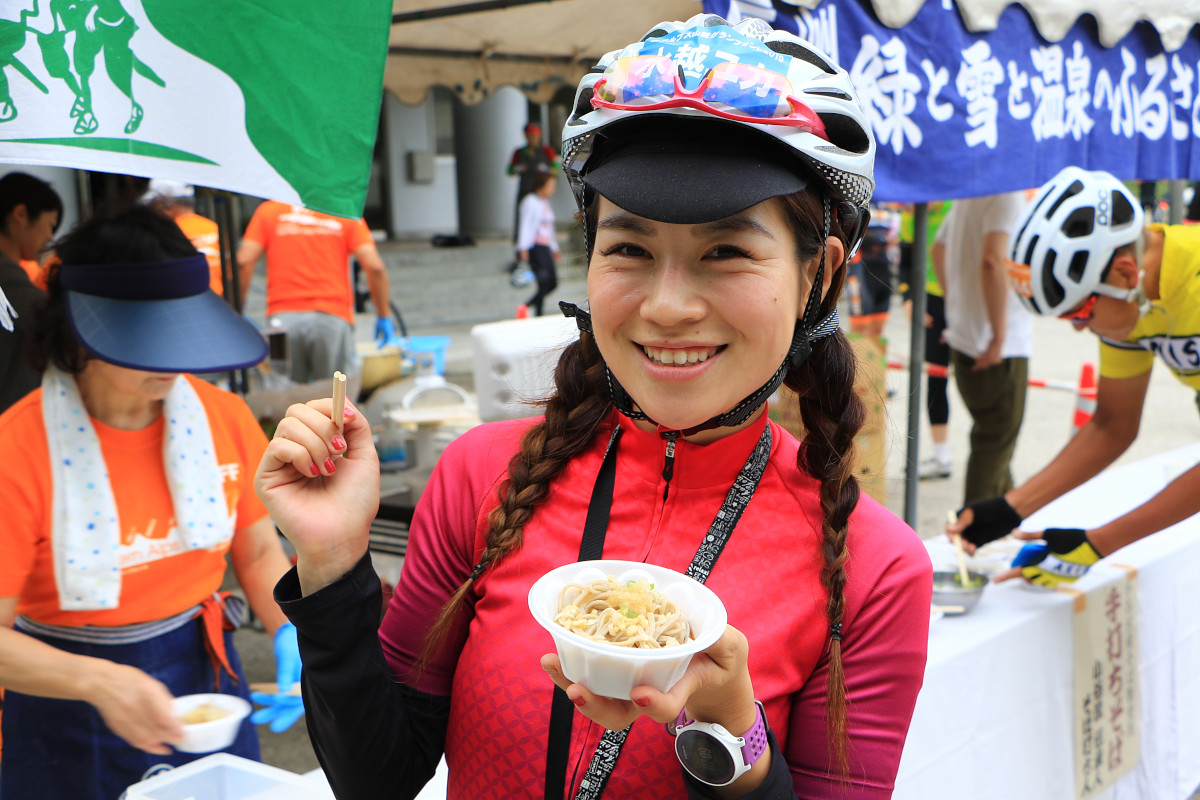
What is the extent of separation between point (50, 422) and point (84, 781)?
90 centimetres

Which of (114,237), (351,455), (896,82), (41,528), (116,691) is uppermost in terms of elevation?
(896,82)

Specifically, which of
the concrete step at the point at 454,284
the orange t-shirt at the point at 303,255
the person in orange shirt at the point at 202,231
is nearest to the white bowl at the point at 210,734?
the person in orange shirt at the point at 202,231

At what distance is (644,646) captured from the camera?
111 centimetres

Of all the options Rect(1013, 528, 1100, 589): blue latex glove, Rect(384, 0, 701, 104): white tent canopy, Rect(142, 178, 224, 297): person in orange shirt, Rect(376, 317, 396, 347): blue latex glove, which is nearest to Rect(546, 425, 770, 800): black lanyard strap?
Rect(1013, 528, 1100, 589): blue latex glove

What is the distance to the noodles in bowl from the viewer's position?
1.12 metres

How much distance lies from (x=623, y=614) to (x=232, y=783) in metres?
1.40

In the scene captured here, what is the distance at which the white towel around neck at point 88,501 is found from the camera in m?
2.34

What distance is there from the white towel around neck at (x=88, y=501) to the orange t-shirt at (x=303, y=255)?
4.66 m

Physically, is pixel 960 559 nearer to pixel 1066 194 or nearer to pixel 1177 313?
pixel 1177 313

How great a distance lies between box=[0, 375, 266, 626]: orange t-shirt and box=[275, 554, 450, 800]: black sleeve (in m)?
1.28

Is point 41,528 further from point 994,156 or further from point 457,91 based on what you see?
point 457,91

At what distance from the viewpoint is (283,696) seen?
8.14 ft

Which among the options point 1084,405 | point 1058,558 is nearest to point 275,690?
point 1058,558

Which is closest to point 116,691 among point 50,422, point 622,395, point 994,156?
point 50,422
